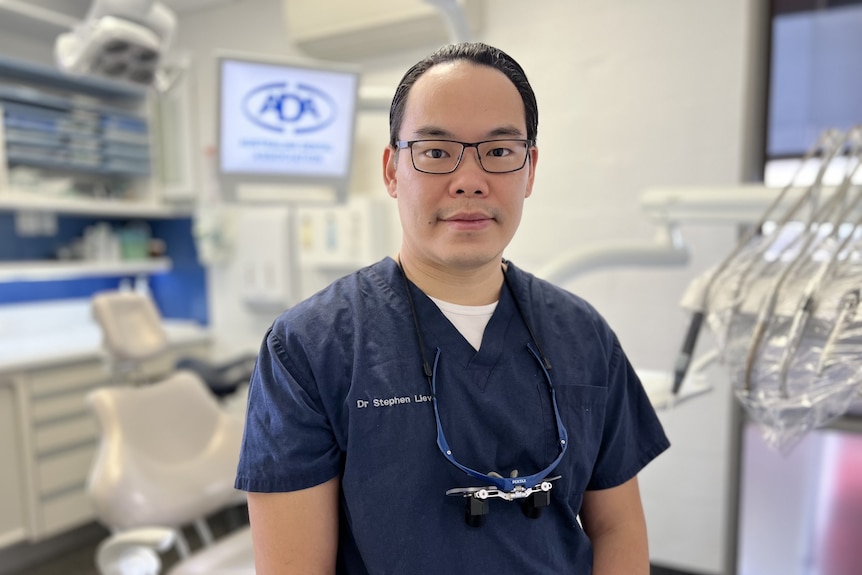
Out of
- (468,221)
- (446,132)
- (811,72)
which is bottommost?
(468,221)

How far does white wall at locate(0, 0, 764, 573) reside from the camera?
88.0 inches

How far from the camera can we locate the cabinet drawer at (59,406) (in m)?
2.64

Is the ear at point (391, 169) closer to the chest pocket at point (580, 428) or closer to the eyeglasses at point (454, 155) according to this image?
the eyeglasses at point (454, 155)

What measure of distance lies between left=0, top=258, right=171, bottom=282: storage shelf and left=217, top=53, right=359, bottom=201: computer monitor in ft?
5.82

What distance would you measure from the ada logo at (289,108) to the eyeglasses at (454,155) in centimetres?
119

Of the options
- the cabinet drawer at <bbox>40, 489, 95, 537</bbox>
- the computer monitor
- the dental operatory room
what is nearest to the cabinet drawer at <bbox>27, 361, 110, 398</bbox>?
the dental operatory room

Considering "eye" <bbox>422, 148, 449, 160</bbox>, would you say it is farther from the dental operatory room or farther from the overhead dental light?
the overhead dental light

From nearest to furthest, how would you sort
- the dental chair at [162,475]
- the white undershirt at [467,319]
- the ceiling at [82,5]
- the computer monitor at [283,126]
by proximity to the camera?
the white undershirt at [467,319] < the dental chair at [162,475] < the computer monitor at [283,126] < the ceiling at [82,5]

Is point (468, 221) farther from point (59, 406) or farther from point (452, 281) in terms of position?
point (59, 406)

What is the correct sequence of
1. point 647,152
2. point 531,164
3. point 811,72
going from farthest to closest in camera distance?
point 647,152, point 811,72, point 531,164

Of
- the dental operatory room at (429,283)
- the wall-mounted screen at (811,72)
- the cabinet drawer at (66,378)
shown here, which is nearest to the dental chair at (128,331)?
the dental operatory room at (429,283)

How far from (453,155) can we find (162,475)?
137 centimetres

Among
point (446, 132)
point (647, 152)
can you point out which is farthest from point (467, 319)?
point (647, 152)

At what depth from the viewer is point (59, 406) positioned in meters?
2.73
